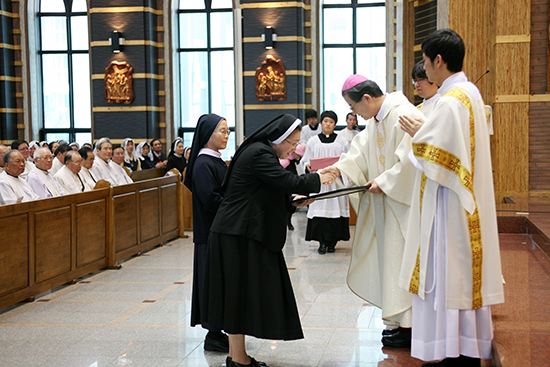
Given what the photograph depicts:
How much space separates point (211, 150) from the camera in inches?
165

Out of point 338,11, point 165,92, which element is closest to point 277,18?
point 338,11

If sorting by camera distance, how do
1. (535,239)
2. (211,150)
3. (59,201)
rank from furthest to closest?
1. (59,201)
2. (535,239)
3. (211,150)

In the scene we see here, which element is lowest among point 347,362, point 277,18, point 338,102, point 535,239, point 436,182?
point 347,362

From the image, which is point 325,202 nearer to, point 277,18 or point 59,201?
point 59,201

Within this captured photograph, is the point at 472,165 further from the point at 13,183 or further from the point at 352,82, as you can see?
the point at 13,183

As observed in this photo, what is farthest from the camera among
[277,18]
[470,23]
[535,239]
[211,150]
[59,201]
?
[277,18]

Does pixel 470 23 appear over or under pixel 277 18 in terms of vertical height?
under

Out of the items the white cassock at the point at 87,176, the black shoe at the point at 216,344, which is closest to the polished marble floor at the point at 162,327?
the black shoe at the point at 216,344

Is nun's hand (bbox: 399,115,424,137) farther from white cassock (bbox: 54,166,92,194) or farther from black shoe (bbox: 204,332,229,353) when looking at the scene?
white cassock (bbox: 54,166,92,194)

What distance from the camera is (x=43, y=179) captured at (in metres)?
7.59

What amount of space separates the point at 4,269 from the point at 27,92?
40.6 ft

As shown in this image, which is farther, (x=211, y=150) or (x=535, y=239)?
(x=535, y=239)

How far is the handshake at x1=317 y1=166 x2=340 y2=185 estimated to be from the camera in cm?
384

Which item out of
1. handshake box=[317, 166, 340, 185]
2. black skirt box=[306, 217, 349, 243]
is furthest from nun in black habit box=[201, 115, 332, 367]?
black skirt box=[306, 217, 349, 243]
